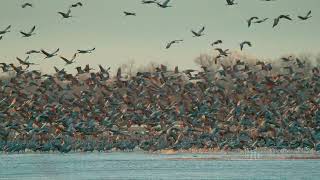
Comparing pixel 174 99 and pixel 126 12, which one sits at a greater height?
pixel 126 12

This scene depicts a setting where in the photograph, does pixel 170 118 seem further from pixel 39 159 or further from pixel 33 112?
pixel 39 159

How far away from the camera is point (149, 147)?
240 feet

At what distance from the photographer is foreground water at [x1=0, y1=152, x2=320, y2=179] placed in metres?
45.6

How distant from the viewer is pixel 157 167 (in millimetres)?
51156

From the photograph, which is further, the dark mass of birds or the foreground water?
the dark mass of birds

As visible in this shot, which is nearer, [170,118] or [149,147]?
[149,147]

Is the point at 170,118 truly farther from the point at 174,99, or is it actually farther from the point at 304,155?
the point at 304,155

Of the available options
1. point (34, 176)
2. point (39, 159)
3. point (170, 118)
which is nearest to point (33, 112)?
point (170, 118)

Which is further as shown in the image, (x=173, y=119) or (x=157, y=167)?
(x=173, y=119)

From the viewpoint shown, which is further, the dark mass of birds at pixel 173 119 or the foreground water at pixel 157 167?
the dark mass of birds at pixel 173 119

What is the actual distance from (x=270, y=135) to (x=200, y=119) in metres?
8.92

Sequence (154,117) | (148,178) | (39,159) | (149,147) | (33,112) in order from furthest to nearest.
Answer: (33,112)
(154,117)
(149,147)
(39,159)
(148,178)

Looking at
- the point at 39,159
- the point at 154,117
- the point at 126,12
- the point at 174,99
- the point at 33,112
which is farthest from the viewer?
the point at 174,99

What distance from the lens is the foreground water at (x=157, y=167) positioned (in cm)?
4562
